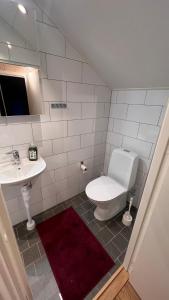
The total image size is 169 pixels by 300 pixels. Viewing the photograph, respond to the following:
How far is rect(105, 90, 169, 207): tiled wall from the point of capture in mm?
1386

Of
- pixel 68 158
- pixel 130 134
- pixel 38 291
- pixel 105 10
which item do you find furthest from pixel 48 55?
pixel 38 291

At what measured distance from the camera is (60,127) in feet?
4.93

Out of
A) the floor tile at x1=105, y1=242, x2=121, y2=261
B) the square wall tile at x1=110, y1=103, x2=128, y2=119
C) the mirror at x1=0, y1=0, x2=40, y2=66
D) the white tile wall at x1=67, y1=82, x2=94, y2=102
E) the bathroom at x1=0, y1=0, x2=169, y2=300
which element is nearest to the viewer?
the mirror at x1=0, y1=0, x2=40, y2=66

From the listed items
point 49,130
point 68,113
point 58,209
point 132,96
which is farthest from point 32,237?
point 132,96

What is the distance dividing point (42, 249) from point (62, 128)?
50.7 inches

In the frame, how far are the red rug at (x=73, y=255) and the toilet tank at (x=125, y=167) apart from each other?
0.72 m

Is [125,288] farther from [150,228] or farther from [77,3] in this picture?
[77,3]

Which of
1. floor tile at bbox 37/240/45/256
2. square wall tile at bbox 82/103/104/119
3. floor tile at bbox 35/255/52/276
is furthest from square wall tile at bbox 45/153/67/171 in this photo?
floor tile at bbox 35/255/52/276

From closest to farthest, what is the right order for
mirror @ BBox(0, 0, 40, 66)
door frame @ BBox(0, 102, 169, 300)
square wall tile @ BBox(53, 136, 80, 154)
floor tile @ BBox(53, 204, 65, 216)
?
door frame @ BBox(0, 102, 169, 300) → mirror @ BBox(0, 0, 40, 66) → square wall tile @ BBox(53, 136, 80, 154) → floor tile @ BBox(53, 204, 65, 216)

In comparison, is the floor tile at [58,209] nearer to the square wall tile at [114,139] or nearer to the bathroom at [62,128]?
the bathroom at [62,128]

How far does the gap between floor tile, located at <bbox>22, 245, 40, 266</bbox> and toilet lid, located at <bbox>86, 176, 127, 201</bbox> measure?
2.49 ft

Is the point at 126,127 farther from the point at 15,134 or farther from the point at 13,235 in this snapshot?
the point at 13,235

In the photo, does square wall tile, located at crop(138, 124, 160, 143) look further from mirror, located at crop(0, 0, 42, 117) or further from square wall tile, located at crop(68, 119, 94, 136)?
mirror, located at crop(0, 0, 42, 117)

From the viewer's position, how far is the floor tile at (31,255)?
1.28 m
